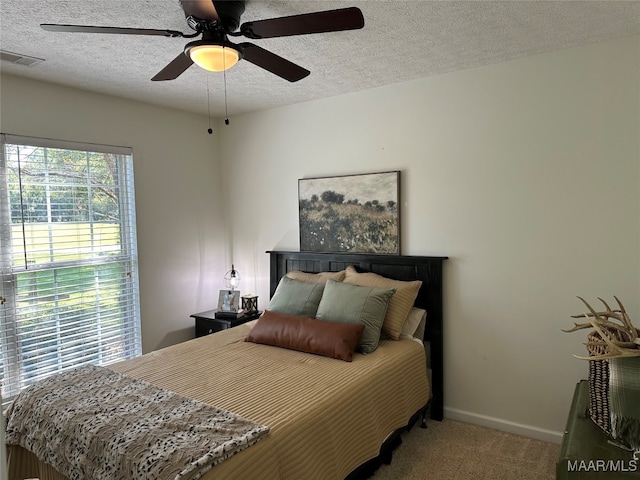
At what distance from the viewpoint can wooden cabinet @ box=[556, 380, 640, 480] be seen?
1723 mm

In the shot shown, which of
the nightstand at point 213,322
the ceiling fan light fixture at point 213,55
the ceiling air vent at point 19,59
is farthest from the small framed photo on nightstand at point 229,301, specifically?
the ceiling fan light fixture at point 213,55

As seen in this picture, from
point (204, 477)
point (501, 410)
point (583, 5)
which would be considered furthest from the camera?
point (501, 410)

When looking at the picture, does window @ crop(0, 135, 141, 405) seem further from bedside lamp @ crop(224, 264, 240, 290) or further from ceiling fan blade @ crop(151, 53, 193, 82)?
ceiling fan blade @ crop(151, 53, 193, 82)

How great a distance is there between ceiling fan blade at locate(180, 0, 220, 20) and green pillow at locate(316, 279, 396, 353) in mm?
1863

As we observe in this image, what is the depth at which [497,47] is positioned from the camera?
8.50 ft

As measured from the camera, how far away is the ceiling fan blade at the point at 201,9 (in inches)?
62.8

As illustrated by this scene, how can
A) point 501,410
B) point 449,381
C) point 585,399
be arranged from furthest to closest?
1. point 449,381
2. point 501,410
3. point 585,399

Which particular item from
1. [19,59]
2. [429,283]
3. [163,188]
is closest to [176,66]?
[19,59]

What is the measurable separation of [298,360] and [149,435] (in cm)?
107

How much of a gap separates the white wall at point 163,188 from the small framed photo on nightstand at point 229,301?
363mm

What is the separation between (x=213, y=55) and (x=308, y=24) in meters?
0.47

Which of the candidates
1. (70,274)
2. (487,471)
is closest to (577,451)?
(487,471)

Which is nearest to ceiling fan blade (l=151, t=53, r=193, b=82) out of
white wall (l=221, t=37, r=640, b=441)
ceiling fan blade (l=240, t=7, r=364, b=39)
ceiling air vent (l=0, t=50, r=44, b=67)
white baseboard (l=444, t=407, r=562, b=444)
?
ceiling fan blade (l=240, t=7, r=364, b=39)

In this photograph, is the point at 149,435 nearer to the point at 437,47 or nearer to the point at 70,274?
the point at 70,274
